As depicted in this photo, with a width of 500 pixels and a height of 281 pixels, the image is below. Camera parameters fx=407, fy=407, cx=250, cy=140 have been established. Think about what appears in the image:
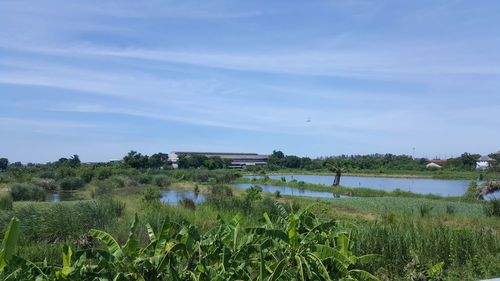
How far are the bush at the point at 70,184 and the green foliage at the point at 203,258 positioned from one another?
39743 millimetres

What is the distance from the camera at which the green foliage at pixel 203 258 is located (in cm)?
280

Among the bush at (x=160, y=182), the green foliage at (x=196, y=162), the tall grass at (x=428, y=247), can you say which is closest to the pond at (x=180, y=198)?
the tall grass at (x=428, y=247)

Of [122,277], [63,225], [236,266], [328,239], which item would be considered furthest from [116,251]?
[63,225]

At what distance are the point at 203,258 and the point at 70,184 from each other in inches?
1595

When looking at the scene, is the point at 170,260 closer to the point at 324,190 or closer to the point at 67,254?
the point at 67,254

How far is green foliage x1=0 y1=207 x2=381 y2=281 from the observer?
280 cm

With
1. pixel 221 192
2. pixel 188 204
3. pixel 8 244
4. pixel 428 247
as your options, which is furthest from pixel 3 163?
pixel 8 244

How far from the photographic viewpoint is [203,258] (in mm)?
3207

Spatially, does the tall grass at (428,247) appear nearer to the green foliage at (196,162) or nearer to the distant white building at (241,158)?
the green foliage at (196,162)

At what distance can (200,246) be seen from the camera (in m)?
3.29

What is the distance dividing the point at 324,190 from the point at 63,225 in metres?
37.5

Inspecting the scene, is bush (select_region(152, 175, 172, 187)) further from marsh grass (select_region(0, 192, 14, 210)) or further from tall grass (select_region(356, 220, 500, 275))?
tall grass (select_region(356, 220, 500, 275))

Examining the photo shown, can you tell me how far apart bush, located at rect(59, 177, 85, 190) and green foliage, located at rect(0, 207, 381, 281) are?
1565 inches

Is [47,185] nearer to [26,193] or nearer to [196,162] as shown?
[26,193]
